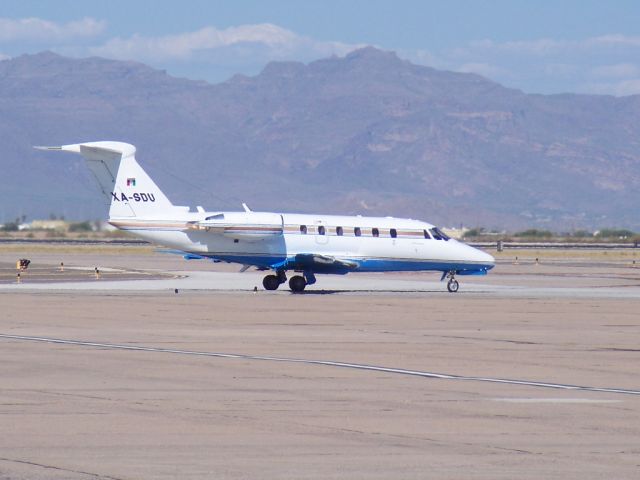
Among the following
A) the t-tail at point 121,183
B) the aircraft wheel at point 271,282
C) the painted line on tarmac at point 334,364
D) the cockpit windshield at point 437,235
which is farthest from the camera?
the cockpit windshield at point 437,235

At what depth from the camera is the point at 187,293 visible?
45.9m

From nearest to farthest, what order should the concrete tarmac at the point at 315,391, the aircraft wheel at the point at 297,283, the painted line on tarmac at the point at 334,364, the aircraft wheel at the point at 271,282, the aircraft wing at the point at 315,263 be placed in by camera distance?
the concrete tarmac at the point at 315,391 → the painted line on tarmac at the point at 334,364 → the aircraft wheel at the point at 297,283 → the aircraft wing at the point at 315,263 → the aircraft wheel at the point at 271,282

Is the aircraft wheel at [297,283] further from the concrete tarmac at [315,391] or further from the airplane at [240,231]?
the concrete tarmac at [315,391]

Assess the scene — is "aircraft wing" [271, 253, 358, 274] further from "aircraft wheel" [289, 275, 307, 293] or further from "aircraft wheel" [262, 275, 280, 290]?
"aircraft wheel" [262, 275, 280, 290]

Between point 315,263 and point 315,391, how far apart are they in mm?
28466

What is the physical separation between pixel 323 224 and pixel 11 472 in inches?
1404

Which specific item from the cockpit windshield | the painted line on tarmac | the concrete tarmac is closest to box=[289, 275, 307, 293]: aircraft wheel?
the cockpit windshield

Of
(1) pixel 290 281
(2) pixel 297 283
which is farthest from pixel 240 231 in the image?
(2) pixel 297 283

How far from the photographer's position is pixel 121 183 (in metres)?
47.8

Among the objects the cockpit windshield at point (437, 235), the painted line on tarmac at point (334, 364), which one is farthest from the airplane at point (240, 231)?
the painted line on tarmac at point (334, 364)

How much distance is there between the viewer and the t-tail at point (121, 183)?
47.8 metres

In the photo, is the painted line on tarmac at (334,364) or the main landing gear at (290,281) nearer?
the painted line on tarmac at (334,364)

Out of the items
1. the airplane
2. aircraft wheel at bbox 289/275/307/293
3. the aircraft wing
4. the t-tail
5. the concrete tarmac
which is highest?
the t-tail

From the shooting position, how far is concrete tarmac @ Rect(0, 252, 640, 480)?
1455 centimetres
